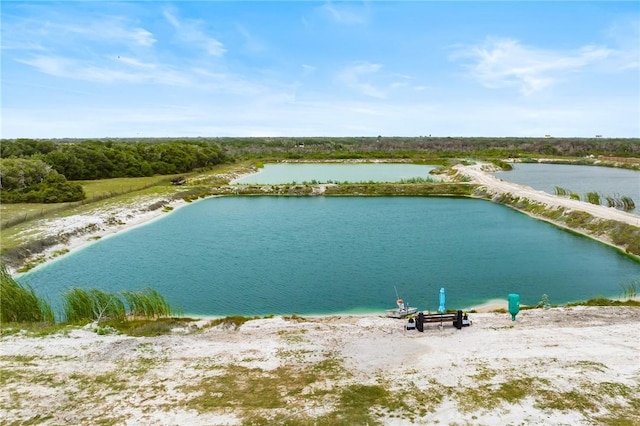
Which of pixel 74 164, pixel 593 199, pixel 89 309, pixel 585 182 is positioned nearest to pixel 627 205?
pixel 593 199

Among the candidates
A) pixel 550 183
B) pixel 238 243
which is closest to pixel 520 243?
pixel 238 243

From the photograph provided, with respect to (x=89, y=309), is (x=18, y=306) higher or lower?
higher

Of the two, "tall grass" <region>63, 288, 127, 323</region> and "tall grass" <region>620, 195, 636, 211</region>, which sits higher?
"tall grass" <region>620, 195, 636, 211</region>

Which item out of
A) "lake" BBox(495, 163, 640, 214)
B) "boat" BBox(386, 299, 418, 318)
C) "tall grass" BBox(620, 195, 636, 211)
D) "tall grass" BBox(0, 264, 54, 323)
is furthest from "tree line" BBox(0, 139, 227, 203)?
"lake" BBox(495, 163, 640, 214)

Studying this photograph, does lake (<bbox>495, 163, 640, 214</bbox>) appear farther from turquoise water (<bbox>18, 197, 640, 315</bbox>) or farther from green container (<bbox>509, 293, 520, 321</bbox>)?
green container (<bbox>509, 293, 520, 321</bbox>)

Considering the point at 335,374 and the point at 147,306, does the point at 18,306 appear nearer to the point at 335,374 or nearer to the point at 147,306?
the point at 147,306

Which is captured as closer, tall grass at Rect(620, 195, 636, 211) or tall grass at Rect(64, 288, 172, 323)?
tall grass at Rect(64, 288, 172, 323)

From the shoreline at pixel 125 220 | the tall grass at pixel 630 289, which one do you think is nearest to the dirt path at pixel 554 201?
the shoreline at pixel 125 220
